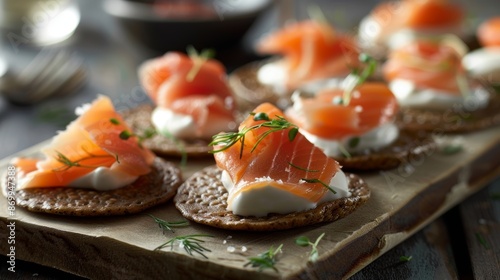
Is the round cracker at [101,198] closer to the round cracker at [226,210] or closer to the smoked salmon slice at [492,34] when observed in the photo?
the round cracker at [226,210]

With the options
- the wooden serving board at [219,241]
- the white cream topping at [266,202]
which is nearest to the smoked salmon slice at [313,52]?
the wooden serving board at [219,241]

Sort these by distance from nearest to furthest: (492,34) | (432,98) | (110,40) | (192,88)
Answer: (192,88), (432,98), (492,34), (110,40)

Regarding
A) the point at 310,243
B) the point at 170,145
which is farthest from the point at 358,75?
the point at 310,243

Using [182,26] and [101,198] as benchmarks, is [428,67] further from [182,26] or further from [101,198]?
[101,198]

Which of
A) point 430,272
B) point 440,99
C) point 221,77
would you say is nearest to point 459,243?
point 430,272

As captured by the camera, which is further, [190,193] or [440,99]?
[440,99]

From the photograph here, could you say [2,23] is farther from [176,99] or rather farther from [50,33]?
[176,99]
